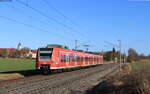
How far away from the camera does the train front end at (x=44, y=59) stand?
30094mm

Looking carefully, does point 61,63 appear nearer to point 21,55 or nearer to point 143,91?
point 143,91

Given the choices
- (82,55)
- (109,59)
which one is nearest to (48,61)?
(82,55)

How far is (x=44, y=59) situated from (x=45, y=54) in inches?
24.3

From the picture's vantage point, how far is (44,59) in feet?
99.7

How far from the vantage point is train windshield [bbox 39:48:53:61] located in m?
30.4

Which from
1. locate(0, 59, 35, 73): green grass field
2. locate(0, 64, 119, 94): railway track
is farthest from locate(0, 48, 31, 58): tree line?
locate(0, 64, 119, 94): railway track

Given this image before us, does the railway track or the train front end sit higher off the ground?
the train front end

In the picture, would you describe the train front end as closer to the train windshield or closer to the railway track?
the train windshield

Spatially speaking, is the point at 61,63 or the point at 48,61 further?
the point at 61,63

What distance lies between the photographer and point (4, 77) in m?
25.8

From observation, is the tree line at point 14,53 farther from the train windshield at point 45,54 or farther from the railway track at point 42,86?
the railway track at point 42,86

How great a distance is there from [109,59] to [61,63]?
115465mm

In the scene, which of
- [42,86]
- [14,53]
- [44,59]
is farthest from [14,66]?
[14,53]

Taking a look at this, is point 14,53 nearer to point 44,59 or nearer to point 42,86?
point 44,59
